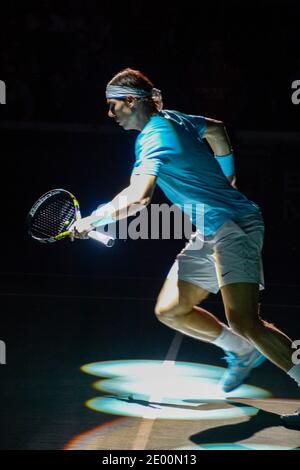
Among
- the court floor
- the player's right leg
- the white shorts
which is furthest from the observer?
the player's right leg

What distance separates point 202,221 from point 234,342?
0.91 metres

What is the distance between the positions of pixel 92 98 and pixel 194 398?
9948 mm

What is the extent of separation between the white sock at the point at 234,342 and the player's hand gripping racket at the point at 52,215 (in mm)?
1289

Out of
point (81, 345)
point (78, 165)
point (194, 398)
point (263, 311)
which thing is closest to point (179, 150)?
point (194, 398)

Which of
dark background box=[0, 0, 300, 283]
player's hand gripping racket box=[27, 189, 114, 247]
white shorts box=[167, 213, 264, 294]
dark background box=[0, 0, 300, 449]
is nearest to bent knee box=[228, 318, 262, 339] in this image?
white shorts box=[167, 213, 264, 294]

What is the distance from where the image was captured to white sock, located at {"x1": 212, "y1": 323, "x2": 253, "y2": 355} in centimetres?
618

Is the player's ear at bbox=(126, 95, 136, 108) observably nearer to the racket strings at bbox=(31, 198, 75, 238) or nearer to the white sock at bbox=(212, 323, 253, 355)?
the racket strings at bbox=(31, 198, 75, 238)

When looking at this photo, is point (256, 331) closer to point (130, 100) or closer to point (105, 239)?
point (105, 239)

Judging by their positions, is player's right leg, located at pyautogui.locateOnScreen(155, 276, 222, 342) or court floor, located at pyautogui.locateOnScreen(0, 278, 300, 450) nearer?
court floor, located at pyautogui.locateOnScreen(0, 278, 300, 450)

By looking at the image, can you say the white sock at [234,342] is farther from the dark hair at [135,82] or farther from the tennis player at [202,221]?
the dark hair at [135,82]

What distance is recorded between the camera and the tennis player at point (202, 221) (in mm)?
5543

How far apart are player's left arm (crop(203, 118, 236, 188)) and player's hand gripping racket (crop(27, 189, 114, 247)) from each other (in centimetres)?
104

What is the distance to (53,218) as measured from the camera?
644 centimetres
